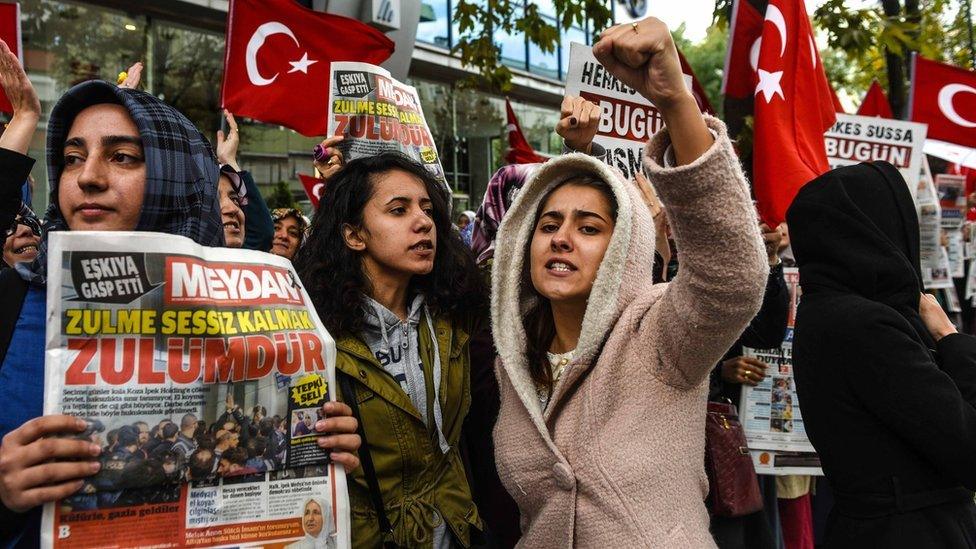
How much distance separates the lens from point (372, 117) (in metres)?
3.71

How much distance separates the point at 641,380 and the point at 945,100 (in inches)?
200

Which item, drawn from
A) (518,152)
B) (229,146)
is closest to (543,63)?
(518,152)

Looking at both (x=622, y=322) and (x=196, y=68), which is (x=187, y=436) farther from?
(x=196, y=68)

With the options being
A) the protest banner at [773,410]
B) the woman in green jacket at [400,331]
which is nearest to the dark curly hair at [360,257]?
the woman in green jacket at [400,331]

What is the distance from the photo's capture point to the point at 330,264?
2648mm

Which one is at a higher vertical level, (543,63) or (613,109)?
(543,63)

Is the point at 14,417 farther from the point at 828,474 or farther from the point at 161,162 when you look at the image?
the point at 828,474

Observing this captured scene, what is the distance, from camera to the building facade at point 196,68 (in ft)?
28.8

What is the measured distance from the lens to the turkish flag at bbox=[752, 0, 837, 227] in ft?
12.7

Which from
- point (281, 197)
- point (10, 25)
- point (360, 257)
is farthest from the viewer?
point (281, 197)

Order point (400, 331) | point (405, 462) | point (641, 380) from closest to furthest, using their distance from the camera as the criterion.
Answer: point (641, 380), point (405, 462), point (400, 331)

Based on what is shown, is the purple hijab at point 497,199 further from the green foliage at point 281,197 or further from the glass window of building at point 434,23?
the glass window of building at point 434,23

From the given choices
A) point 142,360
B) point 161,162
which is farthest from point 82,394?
point 161,162

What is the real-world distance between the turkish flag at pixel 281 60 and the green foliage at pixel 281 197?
6.55m
